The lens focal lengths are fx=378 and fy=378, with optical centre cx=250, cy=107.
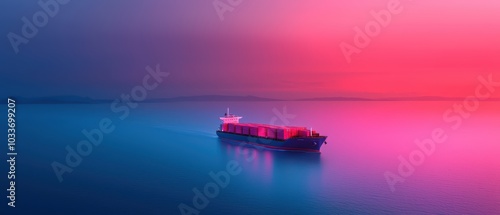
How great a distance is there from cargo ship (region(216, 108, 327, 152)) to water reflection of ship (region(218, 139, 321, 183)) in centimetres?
79

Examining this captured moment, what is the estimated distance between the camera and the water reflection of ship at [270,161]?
3741 cm

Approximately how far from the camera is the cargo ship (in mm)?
46312

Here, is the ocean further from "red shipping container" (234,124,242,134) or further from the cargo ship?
"red shipping container" (234,124,242,134)

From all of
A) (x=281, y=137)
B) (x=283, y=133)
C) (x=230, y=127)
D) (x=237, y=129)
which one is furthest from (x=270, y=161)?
(x=230, y=127)

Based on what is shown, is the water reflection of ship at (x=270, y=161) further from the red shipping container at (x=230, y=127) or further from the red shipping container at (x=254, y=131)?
the red shipping container at (x=230, y=127)

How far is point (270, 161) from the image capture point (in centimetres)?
4306

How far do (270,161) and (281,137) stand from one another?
20.9 ft

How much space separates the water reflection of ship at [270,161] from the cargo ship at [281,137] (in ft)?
2.58

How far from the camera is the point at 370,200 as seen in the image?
27.1 m

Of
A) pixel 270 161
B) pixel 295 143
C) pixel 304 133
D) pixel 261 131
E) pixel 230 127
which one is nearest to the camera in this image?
pixel 270 161

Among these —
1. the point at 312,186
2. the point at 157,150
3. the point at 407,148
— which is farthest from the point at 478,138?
the point at 157,150

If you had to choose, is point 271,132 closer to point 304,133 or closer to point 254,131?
point 254,131

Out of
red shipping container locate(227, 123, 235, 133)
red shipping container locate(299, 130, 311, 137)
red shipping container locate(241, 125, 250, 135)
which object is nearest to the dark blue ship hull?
red shipping container locate(299, 130, 311, 137)

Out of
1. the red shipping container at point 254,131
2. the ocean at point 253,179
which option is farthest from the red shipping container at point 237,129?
the red shipping container at point 254,131
